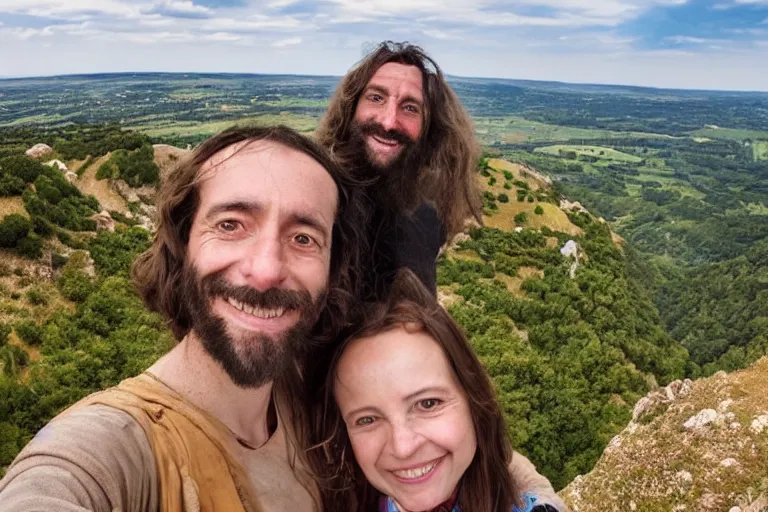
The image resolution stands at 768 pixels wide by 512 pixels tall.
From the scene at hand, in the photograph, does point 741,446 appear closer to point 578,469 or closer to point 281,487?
point 281,487

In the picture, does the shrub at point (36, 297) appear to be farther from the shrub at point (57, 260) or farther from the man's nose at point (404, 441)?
the man's nose at point (404, 441)

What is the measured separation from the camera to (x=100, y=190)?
31.4 meters

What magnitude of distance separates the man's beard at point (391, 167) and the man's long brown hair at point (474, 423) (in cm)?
212

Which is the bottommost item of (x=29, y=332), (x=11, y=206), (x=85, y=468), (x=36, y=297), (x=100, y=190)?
(x=29, y=332)

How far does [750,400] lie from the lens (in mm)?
10164

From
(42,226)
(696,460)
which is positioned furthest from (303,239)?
(42,226)

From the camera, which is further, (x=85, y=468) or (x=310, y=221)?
(x=310, y=221)

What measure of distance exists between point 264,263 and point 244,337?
361 millimetres

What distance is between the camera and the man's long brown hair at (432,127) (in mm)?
6141

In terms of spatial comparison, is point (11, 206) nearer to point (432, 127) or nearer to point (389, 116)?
point (432, 127)

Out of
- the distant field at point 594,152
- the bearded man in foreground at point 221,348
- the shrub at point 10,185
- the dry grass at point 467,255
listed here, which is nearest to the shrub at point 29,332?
the shrub at point 10,185

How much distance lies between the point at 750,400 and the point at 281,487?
9.99 meters

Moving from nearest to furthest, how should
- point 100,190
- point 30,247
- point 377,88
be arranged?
point 377,88 → point 30,247 → point 100,190

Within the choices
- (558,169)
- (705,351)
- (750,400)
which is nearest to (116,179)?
(750,400)
